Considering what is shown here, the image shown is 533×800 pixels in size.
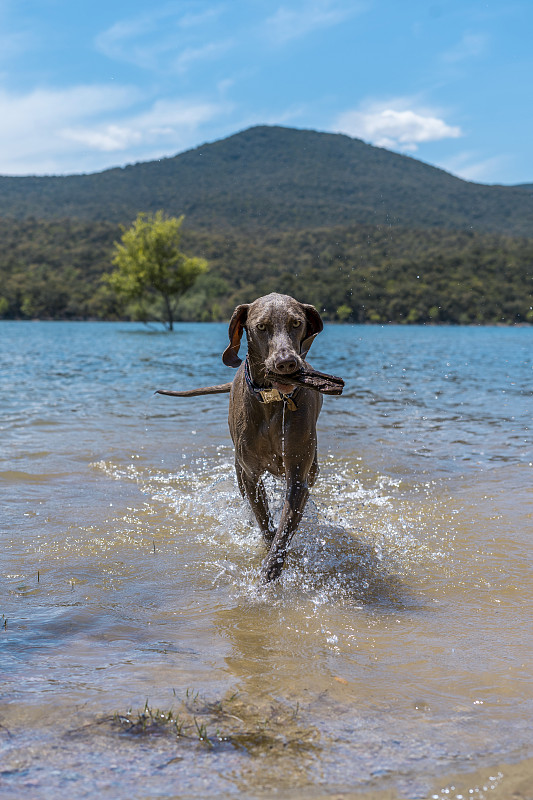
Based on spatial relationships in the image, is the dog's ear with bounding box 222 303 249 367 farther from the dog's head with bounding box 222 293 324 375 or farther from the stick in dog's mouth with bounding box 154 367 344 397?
the stick in dog's mouth with bounding box 154 367 344 397

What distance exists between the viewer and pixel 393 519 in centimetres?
613

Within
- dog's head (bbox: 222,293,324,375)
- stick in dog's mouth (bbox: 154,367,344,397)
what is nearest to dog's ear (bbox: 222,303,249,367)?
dog's head (bbox: 222,293,324,375)

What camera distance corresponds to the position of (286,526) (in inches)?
176

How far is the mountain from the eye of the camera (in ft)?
346

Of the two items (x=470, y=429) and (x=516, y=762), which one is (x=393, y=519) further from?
(x=470, y=429)

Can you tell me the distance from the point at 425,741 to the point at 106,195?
133368mm

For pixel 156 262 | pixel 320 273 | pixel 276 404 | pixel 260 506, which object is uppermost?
pixel 320 273

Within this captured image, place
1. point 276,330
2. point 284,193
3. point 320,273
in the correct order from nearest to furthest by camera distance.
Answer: point 276,330 → point 320,273 → point 284,193

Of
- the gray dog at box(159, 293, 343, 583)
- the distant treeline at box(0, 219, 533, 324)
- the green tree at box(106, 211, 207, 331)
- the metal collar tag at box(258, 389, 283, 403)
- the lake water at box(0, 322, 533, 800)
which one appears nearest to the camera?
the lake water at box(0, 322, 533, 800)

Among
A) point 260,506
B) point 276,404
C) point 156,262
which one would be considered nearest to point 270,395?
point 276,404

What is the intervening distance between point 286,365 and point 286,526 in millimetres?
1268

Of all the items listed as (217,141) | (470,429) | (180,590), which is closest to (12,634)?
(180,590)

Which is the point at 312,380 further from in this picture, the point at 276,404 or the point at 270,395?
the point at 276,404

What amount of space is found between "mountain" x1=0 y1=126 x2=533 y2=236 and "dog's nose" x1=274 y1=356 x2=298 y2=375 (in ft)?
311
